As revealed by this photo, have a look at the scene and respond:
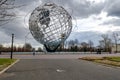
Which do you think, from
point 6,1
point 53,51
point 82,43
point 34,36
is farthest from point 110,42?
point 6,1

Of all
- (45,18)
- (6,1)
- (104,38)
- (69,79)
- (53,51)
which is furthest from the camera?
(104,38)

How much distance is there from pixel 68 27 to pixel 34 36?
32.4 feet

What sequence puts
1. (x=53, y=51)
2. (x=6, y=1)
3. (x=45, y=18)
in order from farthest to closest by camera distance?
(x=53, y=51) < (x=45, y=18) < (x=6, y=1)

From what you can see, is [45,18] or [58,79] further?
[45,18]

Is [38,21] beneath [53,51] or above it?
above

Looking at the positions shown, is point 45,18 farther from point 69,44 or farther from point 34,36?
point 69,44

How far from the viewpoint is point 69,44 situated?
461 ft

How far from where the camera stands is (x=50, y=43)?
77.1 m

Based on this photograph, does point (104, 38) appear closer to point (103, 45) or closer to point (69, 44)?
point (103, 45)

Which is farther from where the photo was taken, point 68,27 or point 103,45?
point 103,45

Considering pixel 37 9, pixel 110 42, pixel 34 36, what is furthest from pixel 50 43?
pixel 110 42

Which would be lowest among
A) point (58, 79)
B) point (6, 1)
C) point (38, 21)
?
point (58, 79)

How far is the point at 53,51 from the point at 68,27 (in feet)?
41.5

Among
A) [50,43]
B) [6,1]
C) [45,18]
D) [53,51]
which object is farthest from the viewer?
[53,51]
